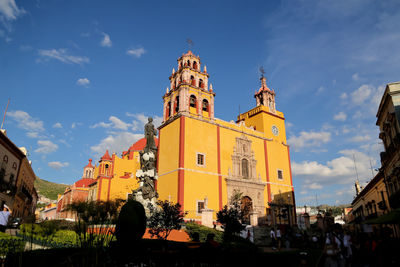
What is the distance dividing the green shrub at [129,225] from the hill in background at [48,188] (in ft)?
331

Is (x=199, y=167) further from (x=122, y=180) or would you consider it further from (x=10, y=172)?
(x=10, y=172)

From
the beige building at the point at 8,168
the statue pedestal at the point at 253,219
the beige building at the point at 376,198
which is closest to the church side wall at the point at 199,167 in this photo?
the statue pedestal at the point at 253,219

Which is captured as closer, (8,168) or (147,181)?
(147,181)

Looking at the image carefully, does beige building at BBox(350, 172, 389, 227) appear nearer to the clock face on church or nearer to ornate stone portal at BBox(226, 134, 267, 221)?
ornate stone portal at BBox(226, 134, 267, 221)

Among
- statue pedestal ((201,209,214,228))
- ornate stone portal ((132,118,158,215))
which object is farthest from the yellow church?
ornate stone portal ((132,118,158,215))

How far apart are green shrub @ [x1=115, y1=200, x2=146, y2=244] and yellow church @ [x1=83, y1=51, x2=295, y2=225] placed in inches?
608

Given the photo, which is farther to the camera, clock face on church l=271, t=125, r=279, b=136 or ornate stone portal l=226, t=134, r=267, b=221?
clock face on church l=271, t=125, r=279, b=136

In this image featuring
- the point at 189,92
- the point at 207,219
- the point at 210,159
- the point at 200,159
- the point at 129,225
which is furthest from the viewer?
the point at 189,92

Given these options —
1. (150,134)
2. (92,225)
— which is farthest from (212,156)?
(92,225)

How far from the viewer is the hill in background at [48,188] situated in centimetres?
9688

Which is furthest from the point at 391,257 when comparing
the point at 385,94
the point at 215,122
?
the point at 215,122

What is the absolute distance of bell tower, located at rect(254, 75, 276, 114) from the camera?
117 ft

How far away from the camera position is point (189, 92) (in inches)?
1117

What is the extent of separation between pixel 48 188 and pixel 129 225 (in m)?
114
